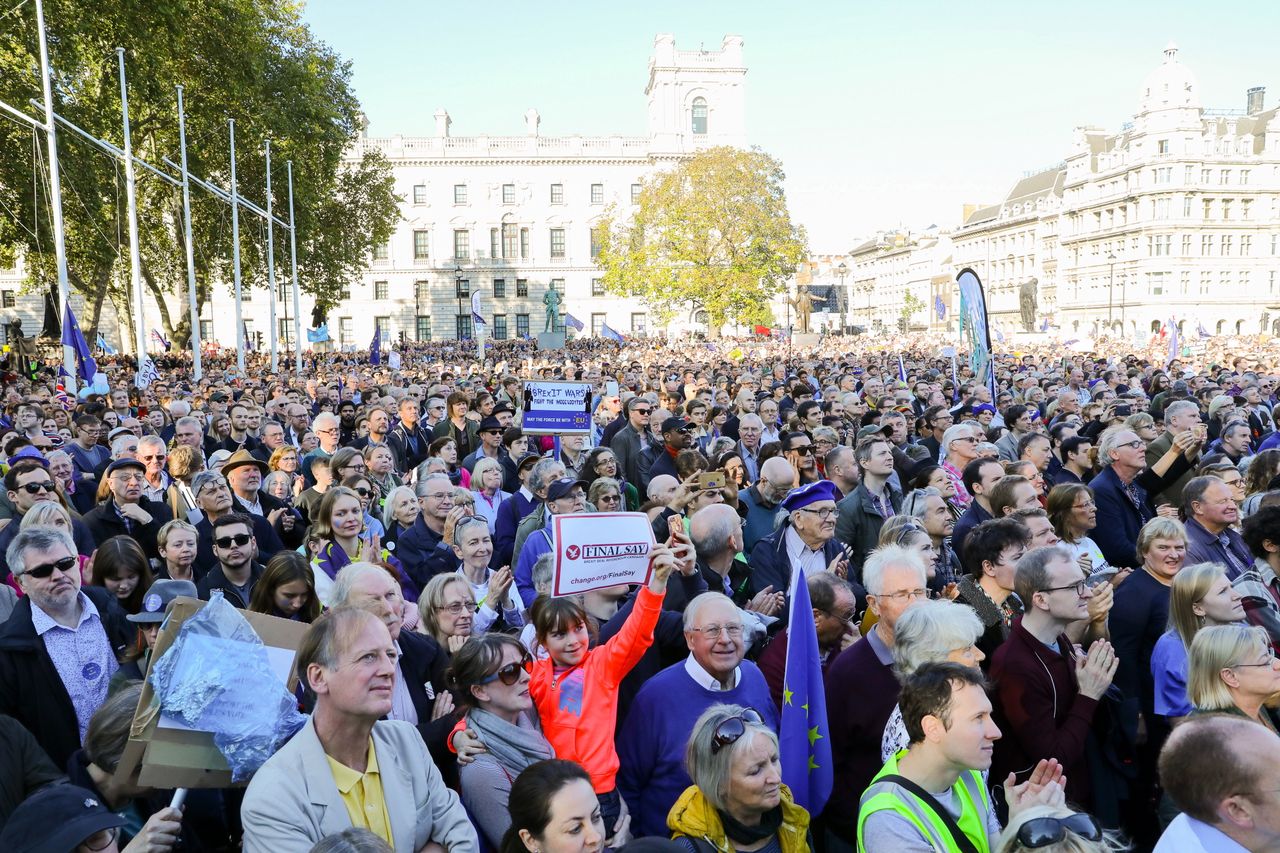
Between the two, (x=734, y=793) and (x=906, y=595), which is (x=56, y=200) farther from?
(x=734, y=793)

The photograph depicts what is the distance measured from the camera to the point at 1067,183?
3506 inches

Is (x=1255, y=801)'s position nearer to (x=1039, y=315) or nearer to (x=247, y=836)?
(x=247, y=836)

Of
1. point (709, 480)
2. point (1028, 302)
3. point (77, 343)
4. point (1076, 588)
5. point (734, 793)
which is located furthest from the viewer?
point (1028, 302)

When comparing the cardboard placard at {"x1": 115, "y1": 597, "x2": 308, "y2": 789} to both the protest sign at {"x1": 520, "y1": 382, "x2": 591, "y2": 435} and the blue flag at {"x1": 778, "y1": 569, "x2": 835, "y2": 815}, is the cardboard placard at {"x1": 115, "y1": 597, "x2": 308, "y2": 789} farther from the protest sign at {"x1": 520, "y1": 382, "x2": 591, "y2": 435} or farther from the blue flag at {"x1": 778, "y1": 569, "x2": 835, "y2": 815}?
the protest sign at {"x1": 520, "y1": 382, "x2": 591, "y2": 435}

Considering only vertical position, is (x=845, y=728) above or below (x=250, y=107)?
below

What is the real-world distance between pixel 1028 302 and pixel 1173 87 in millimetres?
20691

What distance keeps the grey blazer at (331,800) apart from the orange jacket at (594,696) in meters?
0.74

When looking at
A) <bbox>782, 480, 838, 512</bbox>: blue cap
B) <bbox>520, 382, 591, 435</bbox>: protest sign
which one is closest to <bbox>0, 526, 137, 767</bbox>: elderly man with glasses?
<bbox>782, 480, 838, 512</bbox>: blue cap

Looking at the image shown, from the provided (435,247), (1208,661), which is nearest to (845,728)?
(1208,661)

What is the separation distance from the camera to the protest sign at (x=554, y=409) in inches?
328

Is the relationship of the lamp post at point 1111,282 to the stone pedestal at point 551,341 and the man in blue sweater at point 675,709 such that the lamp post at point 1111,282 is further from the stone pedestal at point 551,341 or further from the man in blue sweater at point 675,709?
the man in blue sweater at point 675,709

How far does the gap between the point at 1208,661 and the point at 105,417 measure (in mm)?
11052

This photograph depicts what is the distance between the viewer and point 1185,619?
13.1ft

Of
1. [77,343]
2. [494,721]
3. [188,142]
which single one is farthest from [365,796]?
[188,142]
